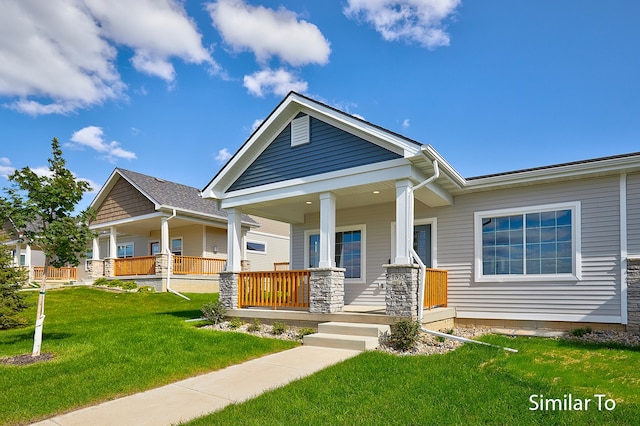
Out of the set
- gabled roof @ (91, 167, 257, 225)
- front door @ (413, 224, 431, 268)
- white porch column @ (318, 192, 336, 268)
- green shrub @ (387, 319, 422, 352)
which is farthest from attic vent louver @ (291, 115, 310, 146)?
gabled roof @ (91, 167, 257, 225)

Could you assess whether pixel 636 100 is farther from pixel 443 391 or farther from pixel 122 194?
pixel 122 194

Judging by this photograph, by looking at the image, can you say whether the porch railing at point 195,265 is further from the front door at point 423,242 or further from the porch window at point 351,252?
the front door at point 423,242

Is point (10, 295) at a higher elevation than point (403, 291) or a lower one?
lower

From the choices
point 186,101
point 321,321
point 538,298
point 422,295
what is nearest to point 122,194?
point 186,101

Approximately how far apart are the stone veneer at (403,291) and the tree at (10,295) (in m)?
9.20

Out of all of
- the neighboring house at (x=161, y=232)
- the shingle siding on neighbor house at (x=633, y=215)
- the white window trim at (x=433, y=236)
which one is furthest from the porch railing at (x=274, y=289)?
the neighboring house at (x=161, y=232)

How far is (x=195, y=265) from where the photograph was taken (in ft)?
63.7

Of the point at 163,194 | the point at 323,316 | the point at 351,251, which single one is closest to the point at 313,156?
the point at 351,251

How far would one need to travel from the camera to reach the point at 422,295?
7.81 m

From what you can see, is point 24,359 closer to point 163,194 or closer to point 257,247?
point 163,194

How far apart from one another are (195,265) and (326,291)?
12389 mm

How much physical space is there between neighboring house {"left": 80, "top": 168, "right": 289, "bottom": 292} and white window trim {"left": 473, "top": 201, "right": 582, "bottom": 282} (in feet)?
35.3

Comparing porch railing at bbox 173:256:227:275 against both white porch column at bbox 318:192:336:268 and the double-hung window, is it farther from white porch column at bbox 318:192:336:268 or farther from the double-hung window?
white porch column at bbox 318:192:336:268

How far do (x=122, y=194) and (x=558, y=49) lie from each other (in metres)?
18.5
